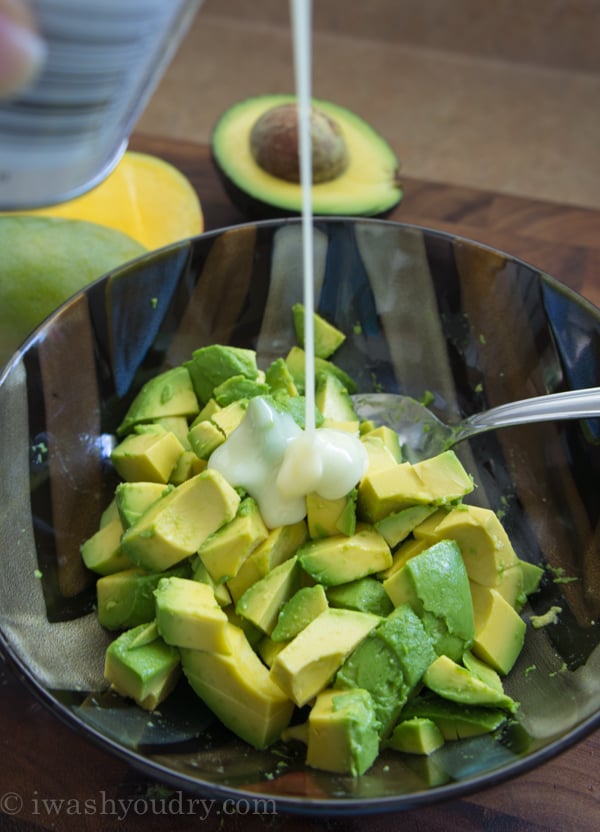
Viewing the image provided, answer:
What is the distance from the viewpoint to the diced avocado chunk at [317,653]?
2.77ft

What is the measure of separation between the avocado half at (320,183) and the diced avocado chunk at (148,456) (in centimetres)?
50

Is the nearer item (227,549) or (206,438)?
(227,549)

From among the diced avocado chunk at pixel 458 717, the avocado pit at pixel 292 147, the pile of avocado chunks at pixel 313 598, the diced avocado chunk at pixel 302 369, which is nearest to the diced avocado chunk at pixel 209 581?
the pile of avocado chunks at pixel 313 598

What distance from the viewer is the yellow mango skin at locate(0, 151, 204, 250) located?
138 centimetres

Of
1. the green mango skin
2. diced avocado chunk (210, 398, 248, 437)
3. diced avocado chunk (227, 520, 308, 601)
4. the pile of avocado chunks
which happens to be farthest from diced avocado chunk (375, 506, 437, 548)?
the green mango skin

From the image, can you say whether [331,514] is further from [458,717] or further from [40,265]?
[40,265]

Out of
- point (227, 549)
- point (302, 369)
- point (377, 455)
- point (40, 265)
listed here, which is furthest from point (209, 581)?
point (40, 265)

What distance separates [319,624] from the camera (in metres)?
0.88

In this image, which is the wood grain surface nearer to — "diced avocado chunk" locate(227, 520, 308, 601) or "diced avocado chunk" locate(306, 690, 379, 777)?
"diced avocado chunk" locate(306, 690, 379, 777)

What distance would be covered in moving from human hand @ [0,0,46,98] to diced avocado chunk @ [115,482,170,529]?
0.57m

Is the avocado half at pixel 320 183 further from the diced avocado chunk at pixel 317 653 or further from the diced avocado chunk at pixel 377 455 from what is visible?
the diced avocado chunk at pixel 317 653

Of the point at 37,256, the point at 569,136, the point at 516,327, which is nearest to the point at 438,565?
the point at 516,327

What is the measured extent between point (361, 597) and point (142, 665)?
9.4 inches

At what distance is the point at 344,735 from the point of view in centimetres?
80
